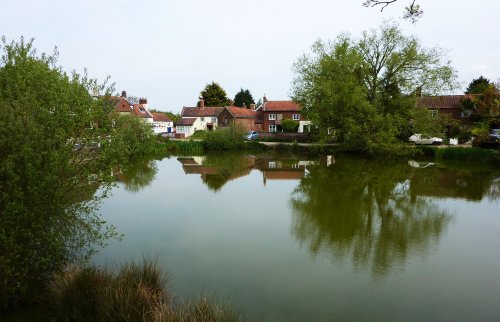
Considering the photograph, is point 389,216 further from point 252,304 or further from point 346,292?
point 252,304

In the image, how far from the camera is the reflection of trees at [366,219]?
10258 millimetres

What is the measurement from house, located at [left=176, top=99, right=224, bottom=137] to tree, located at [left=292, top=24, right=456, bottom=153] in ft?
81.2

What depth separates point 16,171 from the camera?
6.42m

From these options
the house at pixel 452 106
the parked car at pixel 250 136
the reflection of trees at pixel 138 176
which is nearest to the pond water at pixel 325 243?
the reflection of trees at pixel 138 176

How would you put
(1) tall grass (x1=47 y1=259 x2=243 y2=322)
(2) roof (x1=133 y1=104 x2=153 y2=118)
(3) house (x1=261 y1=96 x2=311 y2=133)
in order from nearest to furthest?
(1) tall grass (x1=47 y1=259 x2=243 y2=322)
(3) house (x1=261 y1=96 x2=311 y2=133)
(2) roof (x1=133 y1=104 x2=153 y2=118)

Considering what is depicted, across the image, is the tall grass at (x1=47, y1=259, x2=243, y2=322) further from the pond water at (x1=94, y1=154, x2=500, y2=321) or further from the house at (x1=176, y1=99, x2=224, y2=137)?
the house at (x1=176, y1=99, x2=224, y2=137)

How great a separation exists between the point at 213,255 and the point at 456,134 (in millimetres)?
35421

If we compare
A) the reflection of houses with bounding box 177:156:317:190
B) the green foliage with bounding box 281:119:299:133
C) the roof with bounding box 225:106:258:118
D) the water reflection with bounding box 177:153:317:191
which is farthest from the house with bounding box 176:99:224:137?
the reflection of houses with bounding box 177:156:317:190

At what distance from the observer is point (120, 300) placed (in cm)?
605

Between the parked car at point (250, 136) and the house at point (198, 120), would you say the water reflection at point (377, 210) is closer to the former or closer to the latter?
the parked car at point (250, 136)

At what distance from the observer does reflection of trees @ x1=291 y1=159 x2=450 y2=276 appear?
10.3m

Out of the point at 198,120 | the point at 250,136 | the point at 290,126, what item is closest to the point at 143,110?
the point at 198,120

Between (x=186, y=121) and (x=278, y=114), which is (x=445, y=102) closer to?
(x=278, y=114)

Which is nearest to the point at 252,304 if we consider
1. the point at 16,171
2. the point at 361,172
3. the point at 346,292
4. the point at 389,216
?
the point at 346,292
